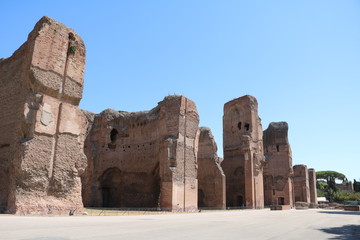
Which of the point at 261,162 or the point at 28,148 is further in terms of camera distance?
the point at 261,162

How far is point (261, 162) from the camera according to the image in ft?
101

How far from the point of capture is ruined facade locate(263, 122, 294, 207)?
3678 centimetres

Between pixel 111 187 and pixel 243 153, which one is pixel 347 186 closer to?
pixel 243 153

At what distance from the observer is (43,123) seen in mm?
12453

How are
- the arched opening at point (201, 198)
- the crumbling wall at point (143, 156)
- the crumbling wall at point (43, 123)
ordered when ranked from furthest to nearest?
the arched opening at point (201, 198) → the crumbling wall at point (143, 156) → the crumbling wall at point (43, 123)

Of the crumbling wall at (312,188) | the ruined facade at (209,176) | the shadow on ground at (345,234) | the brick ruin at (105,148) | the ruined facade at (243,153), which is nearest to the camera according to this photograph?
the shadow on ground at (345,234)

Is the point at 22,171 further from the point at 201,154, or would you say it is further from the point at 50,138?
the point at 201,154

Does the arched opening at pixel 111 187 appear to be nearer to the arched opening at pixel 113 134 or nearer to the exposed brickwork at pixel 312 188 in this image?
the arched opening at pixel 113 134

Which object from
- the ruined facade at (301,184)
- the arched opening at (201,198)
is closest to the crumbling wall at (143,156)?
the arched opening at (201,198)

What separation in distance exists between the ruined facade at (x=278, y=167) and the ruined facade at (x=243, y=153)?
26.7 ft

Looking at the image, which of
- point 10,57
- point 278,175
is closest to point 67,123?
point 10,57

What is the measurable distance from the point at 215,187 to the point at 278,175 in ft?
50.9

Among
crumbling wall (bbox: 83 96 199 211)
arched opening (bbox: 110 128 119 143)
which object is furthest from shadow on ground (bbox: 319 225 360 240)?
arched opening (bbox: 110 128 119 143)

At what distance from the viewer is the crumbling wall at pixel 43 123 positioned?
11602 mm
